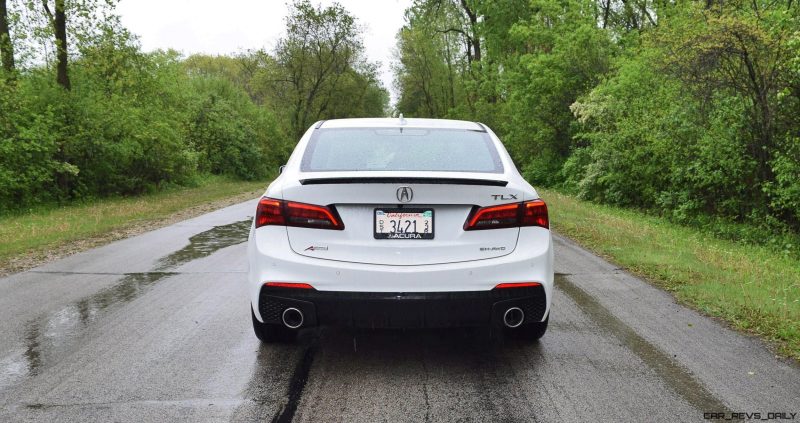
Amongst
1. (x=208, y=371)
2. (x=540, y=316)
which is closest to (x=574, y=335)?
(x=540, y=316)

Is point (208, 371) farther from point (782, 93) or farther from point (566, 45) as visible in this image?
point (566, 45)

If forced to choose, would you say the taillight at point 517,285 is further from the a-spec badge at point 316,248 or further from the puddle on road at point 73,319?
the puddle on road at point 73,319

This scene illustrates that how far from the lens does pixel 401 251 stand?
394 centimetres

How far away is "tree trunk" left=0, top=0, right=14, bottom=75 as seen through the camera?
1864cm

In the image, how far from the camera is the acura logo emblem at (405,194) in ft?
13.0

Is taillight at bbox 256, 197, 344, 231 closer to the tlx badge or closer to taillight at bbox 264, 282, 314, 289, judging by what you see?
taillight at bbox 264, 282, 314, 289

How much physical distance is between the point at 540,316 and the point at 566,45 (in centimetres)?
2446

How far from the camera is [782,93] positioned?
35.3ft

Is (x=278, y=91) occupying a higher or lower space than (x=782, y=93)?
higher

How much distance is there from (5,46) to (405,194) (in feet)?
63.0

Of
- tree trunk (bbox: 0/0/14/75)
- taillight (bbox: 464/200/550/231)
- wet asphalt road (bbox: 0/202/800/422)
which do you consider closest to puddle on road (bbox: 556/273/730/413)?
wet asphalt road (bbox: 0/202/800/422)

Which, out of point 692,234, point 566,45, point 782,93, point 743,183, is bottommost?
point 692,234

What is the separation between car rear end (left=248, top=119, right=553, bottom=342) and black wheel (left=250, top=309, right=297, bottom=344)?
1.50 feet

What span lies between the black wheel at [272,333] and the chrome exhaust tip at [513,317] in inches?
63.7
